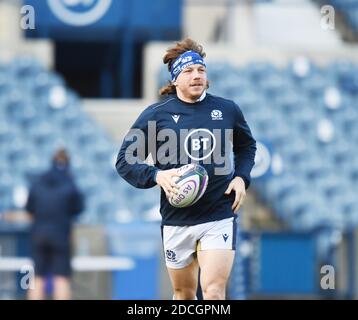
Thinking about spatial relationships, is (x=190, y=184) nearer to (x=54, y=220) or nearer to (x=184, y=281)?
(x=184, y=281)

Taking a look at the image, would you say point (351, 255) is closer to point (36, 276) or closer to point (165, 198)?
point (36, 276)

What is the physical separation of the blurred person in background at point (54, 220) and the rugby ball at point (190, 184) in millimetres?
5945

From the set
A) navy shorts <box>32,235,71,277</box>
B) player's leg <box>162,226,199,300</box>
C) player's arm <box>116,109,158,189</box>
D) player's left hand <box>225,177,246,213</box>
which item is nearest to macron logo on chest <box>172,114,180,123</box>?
player's arm <box>116,109,158,189</box>

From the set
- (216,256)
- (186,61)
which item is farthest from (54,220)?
(186,61)

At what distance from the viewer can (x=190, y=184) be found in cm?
636

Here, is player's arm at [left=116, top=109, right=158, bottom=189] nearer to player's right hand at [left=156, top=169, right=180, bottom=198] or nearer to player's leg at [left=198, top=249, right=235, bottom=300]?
player's right hand at [left=156, top=169, right=180, bottom=198]

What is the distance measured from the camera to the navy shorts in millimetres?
12570

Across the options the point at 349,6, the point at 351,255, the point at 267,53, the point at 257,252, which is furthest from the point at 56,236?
the point at 349,6

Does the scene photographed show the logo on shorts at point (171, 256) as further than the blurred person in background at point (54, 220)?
No

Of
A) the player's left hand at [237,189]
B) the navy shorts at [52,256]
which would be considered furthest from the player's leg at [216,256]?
the navy shorts at [52,256]

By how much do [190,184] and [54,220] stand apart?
633 centimetres

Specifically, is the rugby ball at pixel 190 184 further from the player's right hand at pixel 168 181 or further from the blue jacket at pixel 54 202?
the blue jacket at pixel 54 202

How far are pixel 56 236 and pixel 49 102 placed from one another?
12.5ft

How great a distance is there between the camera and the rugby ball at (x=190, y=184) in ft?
20.8
